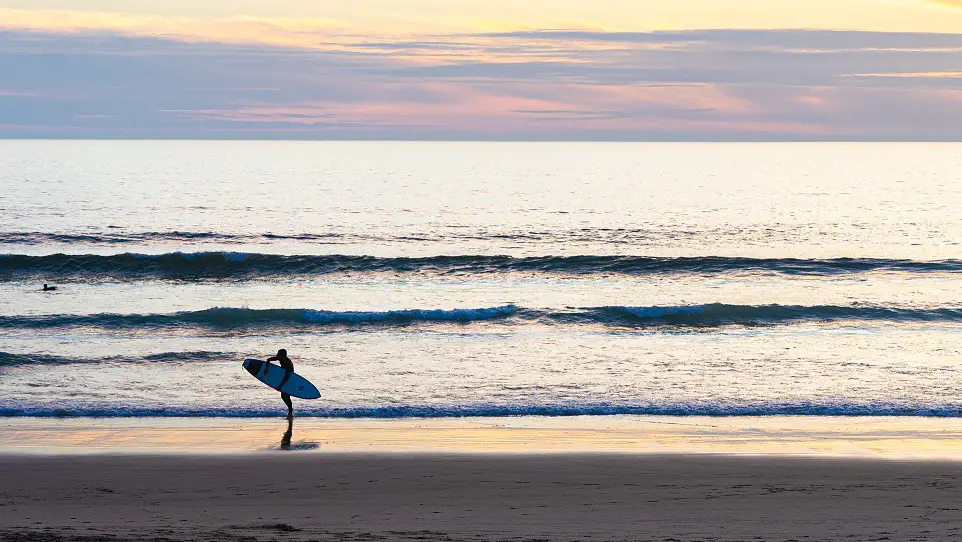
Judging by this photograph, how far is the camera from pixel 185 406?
1642 centimetres

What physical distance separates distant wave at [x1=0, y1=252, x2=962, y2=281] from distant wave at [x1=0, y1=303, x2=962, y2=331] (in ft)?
25.8

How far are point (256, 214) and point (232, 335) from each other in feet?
101

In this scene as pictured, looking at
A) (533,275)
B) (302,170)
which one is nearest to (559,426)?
(533,275)

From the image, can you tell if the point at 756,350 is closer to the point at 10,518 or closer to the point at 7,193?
the point at 10,518

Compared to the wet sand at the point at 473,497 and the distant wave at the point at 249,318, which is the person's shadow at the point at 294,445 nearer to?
the wet sand at the point at 473,497

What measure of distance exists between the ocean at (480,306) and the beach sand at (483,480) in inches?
52.3

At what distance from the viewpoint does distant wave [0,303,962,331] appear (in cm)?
2580

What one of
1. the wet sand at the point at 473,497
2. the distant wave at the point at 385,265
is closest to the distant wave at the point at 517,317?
the distant wave at the point at 385,265

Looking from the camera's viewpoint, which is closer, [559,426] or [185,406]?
[559,426]

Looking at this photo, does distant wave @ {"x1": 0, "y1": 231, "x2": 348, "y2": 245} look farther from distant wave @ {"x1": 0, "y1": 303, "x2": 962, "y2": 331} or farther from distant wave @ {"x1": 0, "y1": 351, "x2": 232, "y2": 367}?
distant wave @ {"x1": 0, "y1": 351, "x2": 232, "y2": 367}

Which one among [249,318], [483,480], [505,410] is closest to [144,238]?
[249,318]

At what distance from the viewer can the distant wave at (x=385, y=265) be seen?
34.8 metres

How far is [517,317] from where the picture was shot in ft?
88.1

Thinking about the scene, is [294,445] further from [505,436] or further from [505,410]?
[505,410]
